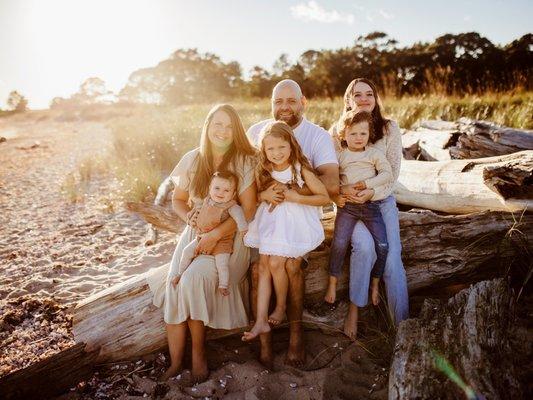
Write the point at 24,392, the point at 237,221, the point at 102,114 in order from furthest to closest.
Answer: the point at 102,114
the point at 237,221
the point at 24,392

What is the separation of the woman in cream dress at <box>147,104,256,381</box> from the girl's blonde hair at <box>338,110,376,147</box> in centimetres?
90

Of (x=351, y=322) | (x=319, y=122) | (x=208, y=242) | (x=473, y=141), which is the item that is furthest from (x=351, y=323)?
(x=319, y=122)

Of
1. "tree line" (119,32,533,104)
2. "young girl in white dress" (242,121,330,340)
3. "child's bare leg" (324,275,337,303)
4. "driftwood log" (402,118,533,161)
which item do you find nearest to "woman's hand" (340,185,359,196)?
"young girl in white dress" (242,121,330,340)

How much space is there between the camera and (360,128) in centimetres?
349

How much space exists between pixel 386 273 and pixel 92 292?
3.34 m

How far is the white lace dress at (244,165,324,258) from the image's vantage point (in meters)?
3.19

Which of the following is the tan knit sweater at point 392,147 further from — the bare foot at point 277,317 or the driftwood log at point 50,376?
the driftwood log at point 50,376

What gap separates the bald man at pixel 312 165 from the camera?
10.8 ft

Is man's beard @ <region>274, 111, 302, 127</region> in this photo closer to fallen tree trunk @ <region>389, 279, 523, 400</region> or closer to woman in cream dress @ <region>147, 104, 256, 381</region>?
woman in cream dress @ <region>147, 104, 256, 381</region>

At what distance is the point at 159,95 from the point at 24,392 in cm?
4640

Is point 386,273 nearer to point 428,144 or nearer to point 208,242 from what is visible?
point 208,242

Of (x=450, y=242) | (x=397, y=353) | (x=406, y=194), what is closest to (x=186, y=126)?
(x=406, y=194)

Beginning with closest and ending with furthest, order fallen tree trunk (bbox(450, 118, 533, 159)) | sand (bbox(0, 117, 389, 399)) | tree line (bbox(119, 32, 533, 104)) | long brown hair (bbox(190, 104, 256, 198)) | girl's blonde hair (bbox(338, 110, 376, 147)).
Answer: sand (bbox(0, 117, 389, 399)) → girl's blonde hair (bbox(338, 110, 376, 147)) → long brown hair (bbox(190, 104, 256, 198)) → fallen tree trunk (bbox(450, 118, 533, 159)) → tree line (bbox(119, 32, 533, 104))

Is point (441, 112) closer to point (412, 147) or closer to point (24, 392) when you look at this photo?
point (412, 147)
